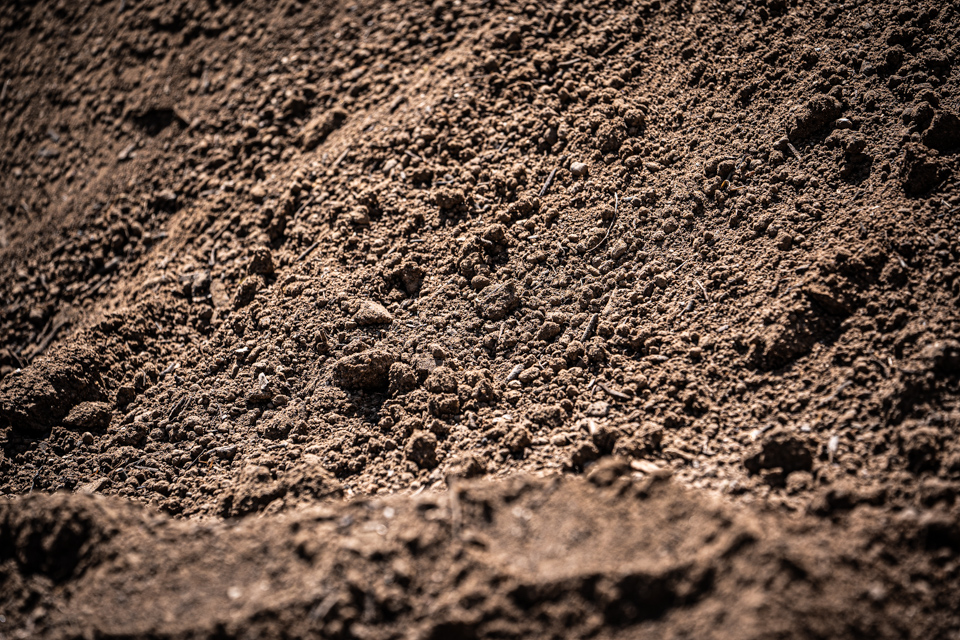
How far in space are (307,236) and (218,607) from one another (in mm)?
1789

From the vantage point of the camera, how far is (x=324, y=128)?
363 cm

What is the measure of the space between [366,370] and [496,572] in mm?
1091

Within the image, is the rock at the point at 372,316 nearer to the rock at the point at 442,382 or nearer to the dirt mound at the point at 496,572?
the rock at the point at 442,382

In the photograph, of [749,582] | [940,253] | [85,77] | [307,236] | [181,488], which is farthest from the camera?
[85,77]

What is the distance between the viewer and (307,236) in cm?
317

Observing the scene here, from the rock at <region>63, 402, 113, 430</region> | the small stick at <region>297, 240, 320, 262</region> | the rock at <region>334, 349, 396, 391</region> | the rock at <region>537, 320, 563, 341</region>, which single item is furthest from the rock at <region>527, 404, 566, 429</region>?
the rock at <region>63, 402, 113, 430</region>

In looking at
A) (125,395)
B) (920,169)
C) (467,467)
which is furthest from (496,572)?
(920,169)

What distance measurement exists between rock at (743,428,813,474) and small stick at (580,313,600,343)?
0.74m

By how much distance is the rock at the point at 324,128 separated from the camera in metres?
3.61

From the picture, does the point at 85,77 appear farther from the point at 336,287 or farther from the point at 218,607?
the point at 218,607

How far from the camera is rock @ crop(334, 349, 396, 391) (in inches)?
104

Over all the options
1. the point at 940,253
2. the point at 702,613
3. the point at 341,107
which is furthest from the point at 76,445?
the point at 940,253

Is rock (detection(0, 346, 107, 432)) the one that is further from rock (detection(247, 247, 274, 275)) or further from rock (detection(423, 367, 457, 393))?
rock (detection(423, 367, 457, 393))

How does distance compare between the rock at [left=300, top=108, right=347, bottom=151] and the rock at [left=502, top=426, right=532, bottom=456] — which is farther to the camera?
the rock at [left=300, top=108, right=347, bottom=151]
